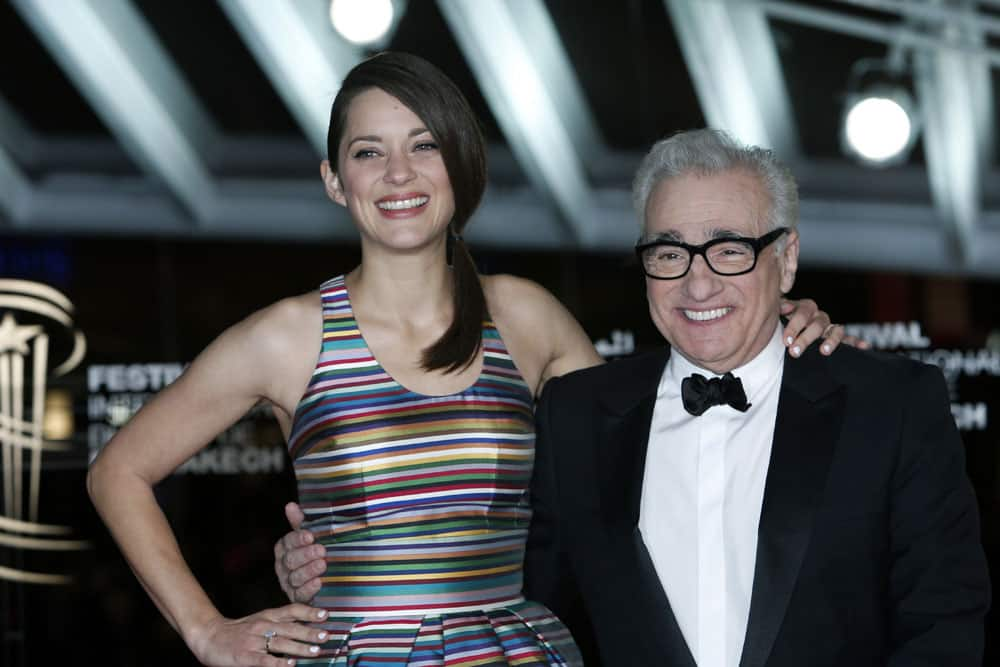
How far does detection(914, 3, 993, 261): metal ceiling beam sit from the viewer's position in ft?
16.7

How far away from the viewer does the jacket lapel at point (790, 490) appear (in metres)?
1.98

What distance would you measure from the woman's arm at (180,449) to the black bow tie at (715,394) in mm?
744

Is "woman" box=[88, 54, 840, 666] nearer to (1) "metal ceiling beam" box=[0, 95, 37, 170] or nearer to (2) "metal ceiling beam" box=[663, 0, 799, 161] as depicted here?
(2) "metal ceiling beam" box=[663, 0, 799, 161]

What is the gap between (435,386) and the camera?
2348mm

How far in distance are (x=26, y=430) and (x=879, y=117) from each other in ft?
12.2

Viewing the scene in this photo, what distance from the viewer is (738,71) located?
5301 millimetres

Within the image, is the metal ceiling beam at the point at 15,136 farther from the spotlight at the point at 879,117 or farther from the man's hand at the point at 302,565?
the man's hand at the point at 302,565


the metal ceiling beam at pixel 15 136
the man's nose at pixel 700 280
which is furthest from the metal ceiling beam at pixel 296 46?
the man's nose at pixel 700 280

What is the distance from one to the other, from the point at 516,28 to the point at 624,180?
2.54 feet

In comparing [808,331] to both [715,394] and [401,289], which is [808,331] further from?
[401,289]

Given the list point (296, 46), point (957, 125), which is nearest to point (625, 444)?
point (957, 125)

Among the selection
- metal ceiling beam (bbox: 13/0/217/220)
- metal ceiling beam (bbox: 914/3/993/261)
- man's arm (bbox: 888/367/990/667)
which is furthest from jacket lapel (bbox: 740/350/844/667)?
metal ceiling beam (bbox: 13/0/217/220)

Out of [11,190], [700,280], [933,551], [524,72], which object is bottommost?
[933,551]

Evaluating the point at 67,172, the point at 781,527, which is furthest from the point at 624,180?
the point at 781,527
